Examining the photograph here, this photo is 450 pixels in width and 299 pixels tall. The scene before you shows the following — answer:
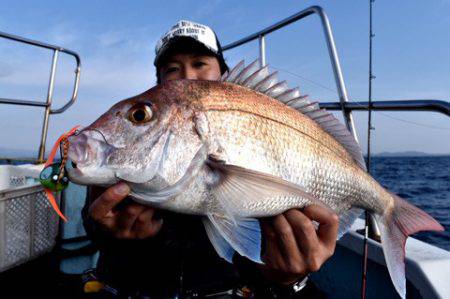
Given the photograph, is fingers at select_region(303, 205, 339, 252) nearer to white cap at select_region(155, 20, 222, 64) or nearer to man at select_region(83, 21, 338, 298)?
man at select_region(83, 21, 338, 298)

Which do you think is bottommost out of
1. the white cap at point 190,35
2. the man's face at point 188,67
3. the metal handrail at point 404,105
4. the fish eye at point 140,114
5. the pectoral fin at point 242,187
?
the pectoral fin at point 242,187

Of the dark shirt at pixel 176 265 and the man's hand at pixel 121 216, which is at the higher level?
the man's hand at pixel 121 216

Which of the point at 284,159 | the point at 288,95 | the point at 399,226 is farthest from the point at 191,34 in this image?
the point at 399,226

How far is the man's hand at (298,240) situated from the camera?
1316mm

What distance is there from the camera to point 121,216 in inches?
53.9

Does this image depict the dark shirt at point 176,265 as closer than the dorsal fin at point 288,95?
No

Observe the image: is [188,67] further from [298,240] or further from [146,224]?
[298,240]

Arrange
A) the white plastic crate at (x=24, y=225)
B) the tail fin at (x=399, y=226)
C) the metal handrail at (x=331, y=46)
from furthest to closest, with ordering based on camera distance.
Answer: the white plastic crate at (x=24, y=225) → the metal handrail at (x=331, y=46) → the tail fin at (x=399, y=226)

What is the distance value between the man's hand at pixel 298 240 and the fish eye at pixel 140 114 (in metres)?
0.64

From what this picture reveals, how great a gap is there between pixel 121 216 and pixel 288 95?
907 millimetres

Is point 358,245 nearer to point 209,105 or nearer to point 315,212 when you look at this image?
point 315,212

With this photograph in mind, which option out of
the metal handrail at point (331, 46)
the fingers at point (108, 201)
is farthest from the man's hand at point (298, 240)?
the metal handrail at point (331, 46)

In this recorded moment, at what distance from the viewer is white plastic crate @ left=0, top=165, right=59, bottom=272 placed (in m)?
2.52

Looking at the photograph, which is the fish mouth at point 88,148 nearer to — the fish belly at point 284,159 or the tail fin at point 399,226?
the fish belly at point 284,159
